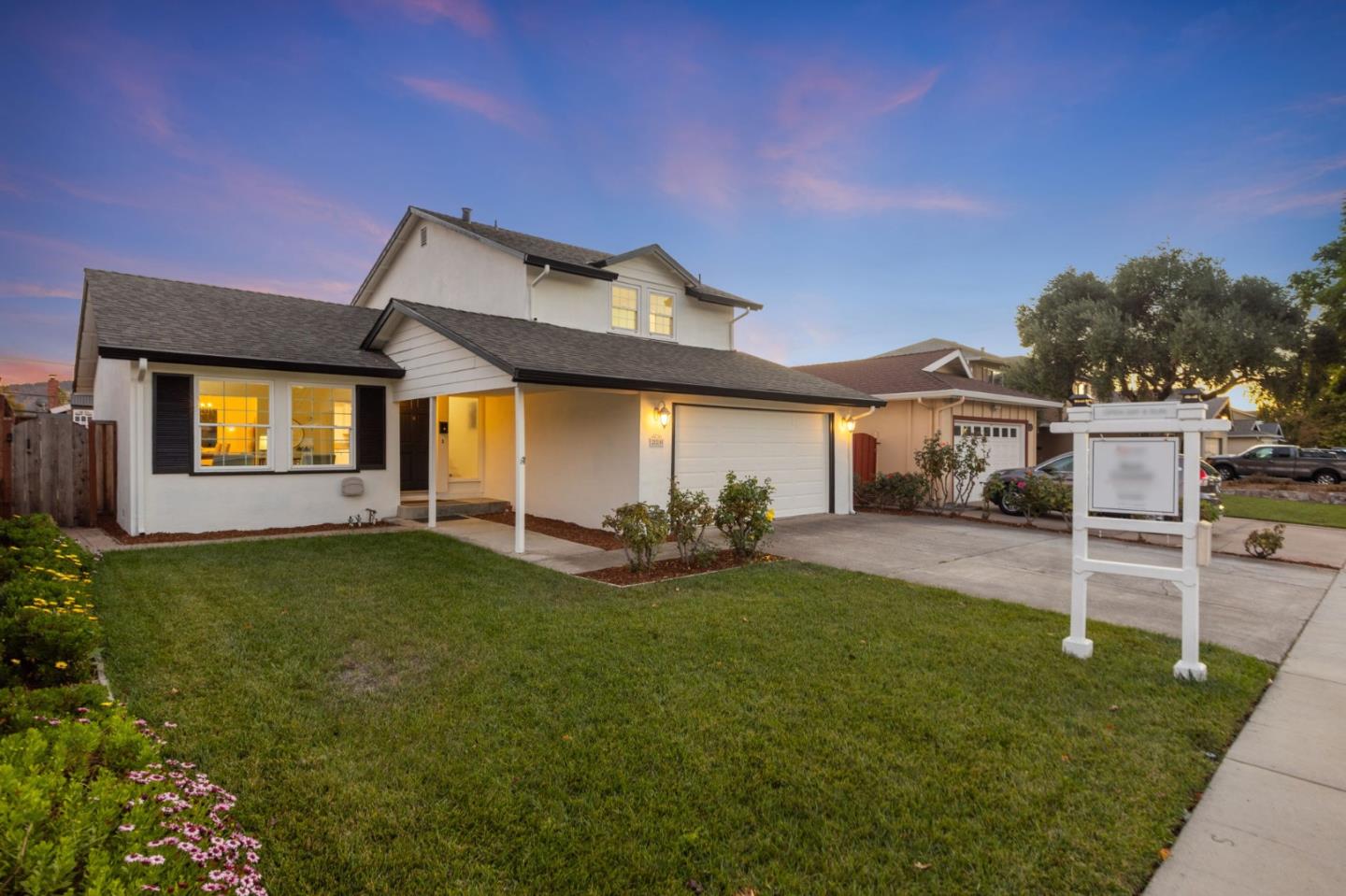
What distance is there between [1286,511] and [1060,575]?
13.8 m

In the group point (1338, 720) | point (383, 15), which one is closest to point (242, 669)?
point (1338, 720)

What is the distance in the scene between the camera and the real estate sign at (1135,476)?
4430 mm

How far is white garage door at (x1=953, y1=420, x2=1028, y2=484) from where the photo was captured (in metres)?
16.3

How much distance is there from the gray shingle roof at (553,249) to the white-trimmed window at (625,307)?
0.70 meters

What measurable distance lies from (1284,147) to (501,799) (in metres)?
20.1

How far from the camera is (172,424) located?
31.1ft

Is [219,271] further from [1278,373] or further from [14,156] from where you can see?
[1278,373]

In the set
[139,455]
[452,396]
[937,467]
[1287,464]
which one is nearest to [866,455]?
[937,467]

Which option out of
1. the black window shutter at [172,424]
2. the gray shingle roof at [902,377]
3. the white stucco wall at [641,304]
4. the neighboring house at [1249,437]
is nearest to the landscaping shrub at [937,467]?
the gray shingle roof at [902,377]

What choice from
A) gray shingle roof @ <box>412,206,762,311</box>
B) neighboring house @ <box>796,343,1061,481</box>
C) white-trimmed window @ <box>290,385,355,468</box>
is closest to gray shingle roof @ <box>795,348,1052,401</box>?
neighboring house @ <box>796,343,1061,481</box>

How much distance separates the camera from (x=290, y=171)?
13609 millimetres

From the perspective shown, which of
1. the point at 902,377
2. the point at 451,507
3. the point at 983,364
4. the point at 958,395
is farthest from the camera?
the point at 983,364

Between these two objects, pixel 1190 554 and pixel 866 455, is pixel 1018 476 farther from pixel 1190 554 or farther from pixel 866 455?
pixel 1190 554

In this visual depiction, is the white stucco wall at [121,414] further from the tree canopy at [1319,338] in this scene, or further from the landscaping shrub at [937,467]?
the tree canopy at [1319,338]
